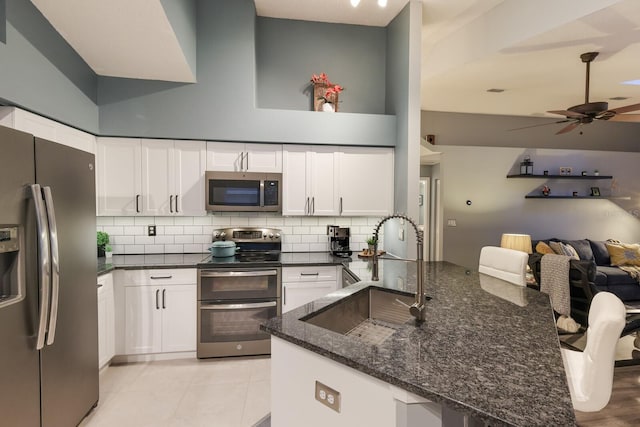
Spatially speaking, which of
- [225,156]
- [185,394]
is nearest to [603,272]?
[225,156]

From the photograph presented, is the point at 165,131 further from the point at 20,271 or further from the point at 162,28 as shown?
the point at 20,271

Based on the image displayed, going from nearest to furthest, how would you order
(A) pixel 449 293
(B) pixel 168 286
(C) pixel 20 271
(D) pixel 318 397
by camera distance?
(D) pixel 318 397 < (C) pixel 20 271 < (A) pixel 449 293 < (B) pixel 168 286

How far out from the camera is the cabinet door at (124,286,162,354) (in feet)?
9.51

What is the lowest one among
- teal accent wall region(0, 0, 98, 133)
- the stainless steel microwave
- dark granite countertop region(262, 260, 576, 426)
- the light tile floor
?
the light tile floor

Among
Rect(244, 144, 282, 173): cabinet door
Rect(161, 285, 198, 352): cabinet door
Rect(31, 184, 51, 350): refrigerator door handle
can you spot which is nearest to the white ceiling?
Rect(244, 144, 282, 173): cabinet door

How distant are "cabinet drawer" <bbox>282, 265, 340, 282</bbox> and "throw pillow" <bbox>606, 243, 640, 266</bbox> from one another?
5.17 meters

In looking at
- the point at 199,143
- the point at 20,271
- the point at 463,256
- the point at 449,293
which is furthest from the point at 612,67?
the point at 20,271

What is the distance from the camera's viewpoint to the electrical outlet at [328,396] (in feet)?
3.71

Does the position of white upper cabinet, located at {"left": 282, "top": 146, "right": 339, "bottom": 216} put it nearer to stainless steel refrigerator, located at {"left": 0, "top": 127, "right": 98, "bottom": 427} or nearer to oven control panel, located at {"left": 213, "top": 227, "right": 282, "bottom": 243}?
oven control panel, located at {"left": 213, "top": 227, "right": 282, "bottom": 243}

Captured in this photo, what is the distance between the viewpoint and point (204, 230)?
350 cm

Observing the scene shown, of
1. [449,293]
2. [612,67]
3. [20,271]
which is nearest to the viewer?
[20,271]

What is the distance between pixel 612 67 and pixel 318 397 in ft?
16.0

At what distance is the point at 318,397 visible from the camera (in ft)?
3.89

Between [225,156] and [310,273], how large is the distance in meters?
1.39
